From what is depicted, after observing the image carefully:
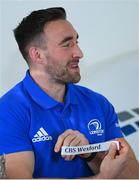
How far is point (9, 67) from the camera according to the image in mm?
2100

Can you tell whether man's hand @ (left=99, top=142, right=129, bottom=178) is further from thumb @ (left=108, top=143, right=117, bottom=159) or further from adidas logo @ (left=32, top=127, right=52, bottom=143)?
adidas logo @ (left=32, top=127, right=52, bottom=143)

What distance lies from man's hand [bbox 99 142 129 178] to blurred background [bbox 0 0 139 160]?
2.71 ft

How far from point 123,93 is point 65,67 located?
685 millimetres

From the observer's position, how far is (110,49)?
2.17 meters

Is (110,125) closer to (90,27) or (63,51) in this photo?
(63,51)

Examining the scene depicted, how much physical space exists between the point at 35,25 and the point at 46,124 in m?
0.41

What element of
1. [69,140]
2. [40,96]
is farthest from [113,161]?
[40,96]

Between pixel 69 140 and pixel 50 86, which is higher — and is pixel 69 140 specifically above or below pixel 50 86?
below

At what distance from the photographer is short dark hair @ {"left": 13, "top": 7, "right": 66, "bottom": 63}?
159 centimetres

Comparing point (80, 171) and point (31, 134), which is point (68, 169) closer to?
point (80, 171)

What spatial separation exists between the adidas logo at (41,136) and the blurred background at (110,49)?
739mm

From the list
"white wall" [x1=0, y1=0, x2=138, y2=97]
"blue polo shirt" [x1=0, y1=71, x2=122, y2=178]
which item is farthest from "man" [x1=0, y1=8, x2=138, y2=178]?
"white wall" [x1=0, y1=0, x2=138, y2=97]

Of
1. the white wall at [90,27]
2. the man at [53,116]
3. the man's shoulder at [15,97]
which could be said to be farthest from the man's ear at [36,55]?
the white wall at [90,27]

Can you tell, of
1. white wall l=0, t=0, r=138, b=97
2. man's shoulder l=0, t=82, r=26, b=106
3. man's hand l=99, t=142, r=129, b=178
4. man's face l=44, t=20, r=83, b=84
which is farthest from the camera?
white wall l=0, t=0, r=138, b=97
